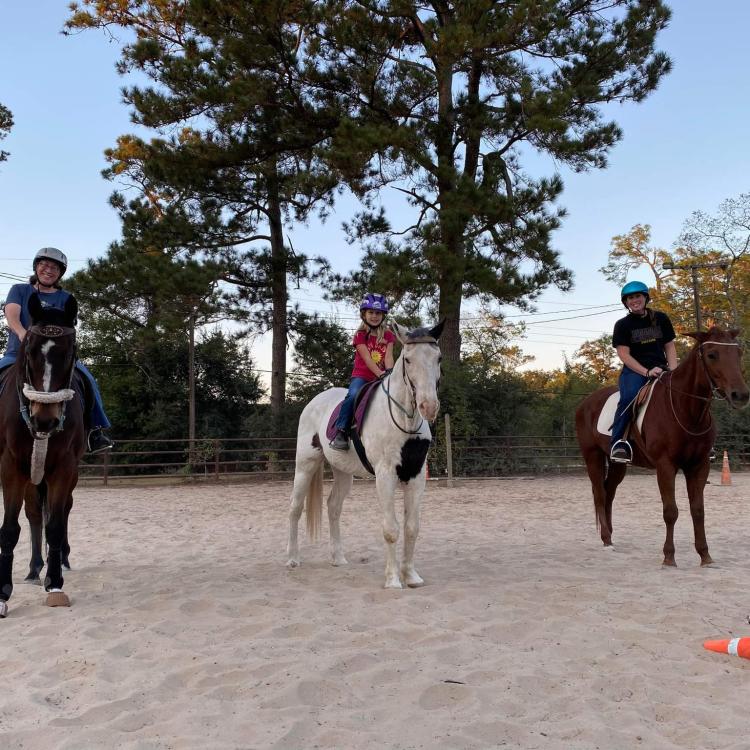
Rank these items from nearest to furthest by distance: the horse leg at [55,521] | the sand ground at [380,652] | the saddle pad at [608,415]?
the sand ground at [380,652] → the horse leg at [55,521] → the saddle pad at [608,415]

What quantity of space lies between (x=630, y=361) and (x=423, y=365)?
9.36 feet

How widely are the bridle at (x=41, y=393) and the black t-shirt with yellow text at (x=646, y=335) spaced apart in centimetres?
513

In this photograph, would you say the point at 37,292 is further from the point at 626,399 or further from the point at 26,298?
the point at 626,399

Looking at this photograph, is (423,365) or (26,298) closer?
(423,365)

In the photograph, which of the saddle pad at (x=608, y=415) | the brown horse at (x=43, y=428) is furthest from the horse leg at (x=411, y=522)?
the saddle pad at (x=608, y=415)

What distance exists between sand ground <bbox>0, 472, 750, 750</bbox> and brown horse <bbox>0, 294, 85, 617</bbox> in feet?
1.54

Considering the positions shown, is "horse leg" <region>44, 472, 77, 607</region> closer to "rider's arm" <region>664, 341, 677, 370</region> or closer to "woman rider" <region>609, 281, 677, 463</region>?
"woman rider" <region>609, 281, 677, 463</region>

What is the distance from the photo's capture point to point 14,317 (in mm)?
4961

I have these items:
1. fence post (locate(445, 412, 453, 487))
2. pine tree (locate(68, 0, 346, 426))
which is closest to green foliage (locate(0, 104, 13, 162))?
pine tree (locate(68, 0, 346, 426))

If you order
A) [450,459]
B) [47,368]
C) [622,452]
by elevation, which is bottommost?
[450,459]

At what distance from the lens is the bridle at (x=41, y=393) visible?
4.38m

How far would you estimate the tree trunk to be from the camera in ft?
69.2

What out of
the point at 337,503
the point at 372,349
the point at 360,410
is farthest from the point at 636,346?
the point at 337,503

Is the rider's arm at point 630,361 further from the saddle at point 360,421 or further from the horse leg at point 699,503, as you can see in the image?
the saddle at point 360,421
